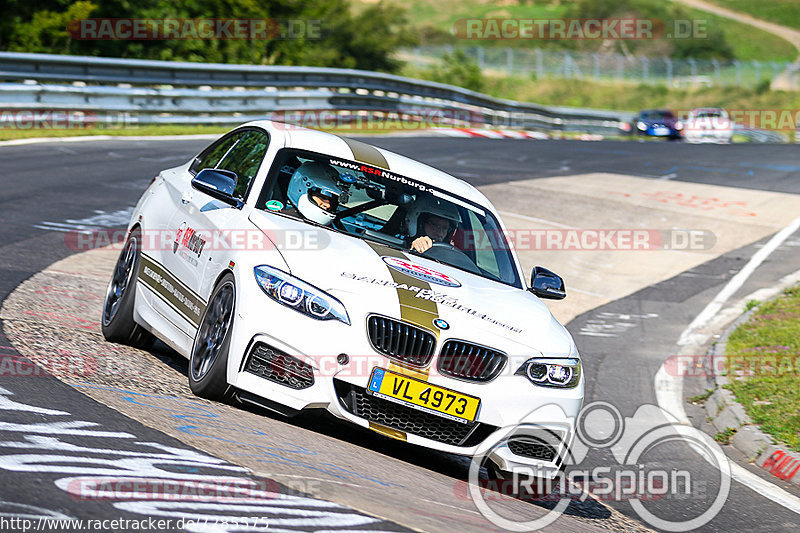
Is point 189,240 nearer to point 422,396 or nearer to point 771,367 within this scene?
point 422,396

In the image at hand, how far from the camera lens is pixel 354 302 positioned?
588 centimetres

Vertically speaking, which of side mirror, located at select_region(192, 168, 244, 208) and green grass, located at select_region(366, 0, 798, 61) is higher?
green grass, located at select_region(366, 0, 798, 61)

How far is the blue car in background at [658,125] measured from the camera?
41312 mm

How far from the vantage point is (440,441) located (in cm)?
591

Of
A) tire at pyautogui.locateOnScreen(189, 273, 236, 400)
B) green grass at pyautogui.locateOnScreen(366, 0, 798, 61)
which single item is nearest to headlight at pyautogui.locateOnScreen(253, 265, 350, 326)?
tire at pyautogui.locateOnScreen(189, 273, 236, 400)

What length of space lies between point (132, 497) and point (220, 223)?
2.76 m

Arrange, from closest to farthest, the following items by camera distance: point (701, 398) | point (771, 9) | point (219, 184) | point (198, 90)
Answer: point (219, 184), point (701, 398), point (198, 90), point (771, 9)

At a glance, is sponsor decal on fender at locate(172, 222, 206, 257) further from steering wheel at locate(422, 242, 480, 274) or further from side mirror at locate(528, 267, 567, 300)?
side mirror at locate(528, 267, 567, 300)

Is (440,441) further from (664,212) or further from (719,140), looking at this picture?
(719,140)

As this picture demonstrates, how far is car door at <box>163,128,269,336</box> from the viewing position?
6684mm

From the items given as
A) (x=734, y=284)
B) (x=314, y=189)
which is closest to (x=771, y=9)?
(x=734, y=284)

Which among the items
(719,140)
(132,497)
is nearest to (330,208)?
(132,497)

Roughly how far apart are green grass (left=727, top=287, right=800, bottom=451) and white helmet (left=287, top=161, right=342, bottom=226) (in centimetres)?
381

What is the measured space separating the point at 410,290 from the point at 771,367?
5416mm
